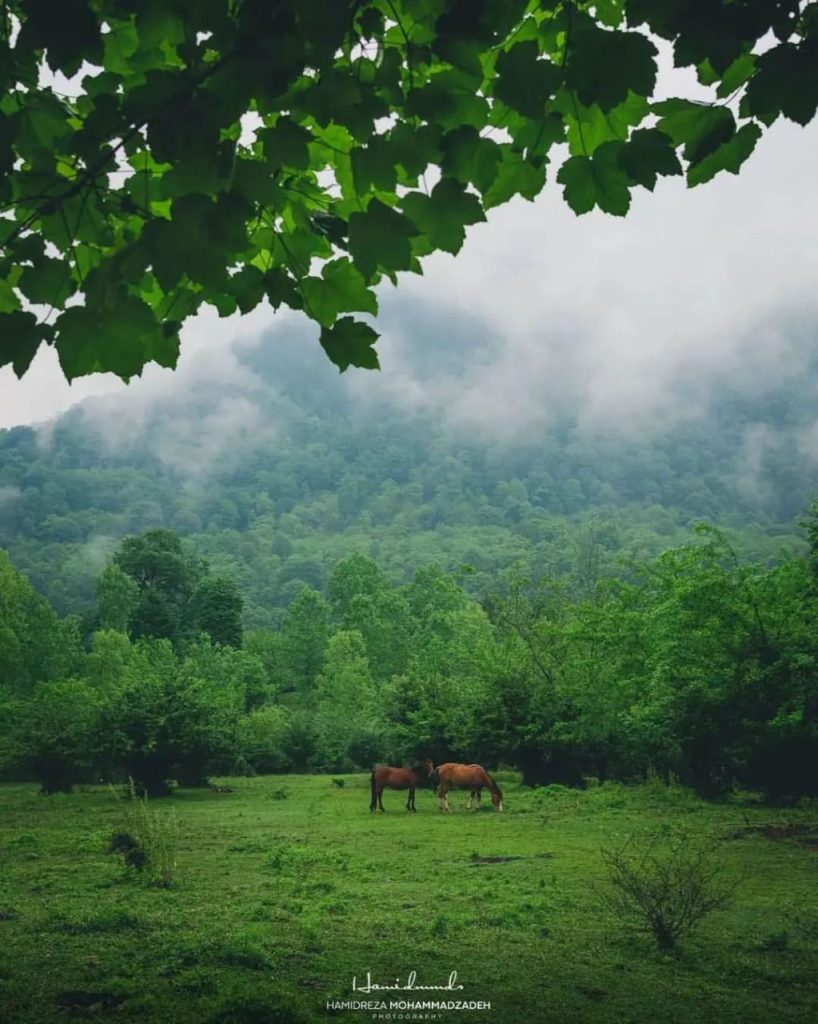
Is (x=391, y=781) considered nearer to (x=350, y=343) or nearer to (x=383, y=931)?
(x=383, y=931)

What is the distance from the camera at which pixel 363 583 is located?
3118 inches

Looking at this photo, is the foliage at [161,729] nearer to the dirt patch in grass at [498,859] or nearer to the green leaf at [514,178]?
the dirt patch in grass at [498,859]

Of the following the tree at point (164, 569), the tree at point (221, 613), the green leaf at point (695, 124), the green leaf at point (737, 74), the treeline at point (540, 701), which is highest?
the tree at point (164, 569)

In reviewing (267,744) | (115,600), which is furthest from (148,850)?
(115,600)

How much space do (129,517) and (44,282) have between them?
598 ft

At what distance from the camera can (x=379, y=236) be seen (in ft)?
7.24

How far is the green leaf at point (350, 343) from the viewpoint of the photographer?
2.36 meters

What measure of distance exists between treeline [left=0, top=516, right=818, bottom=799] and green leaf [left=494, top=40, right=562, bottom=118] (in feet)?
51.4

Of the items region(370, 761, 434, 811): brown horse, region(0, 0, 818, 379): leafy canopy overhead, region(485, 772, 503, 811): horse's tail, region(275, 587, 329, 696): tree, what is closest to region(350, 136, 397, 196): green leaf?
region(0, 0, 818, 379): leafy canopy overhead

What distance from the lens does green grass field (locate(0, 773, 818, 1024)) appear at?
5746mm

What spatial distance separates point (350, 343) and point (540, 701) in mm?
22266

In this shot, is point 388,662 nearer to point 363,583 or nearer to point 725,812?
point 363,583

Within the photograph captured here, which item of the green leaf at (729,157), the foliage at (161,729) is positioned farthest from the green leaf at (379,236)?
the foliage at (161,729)
